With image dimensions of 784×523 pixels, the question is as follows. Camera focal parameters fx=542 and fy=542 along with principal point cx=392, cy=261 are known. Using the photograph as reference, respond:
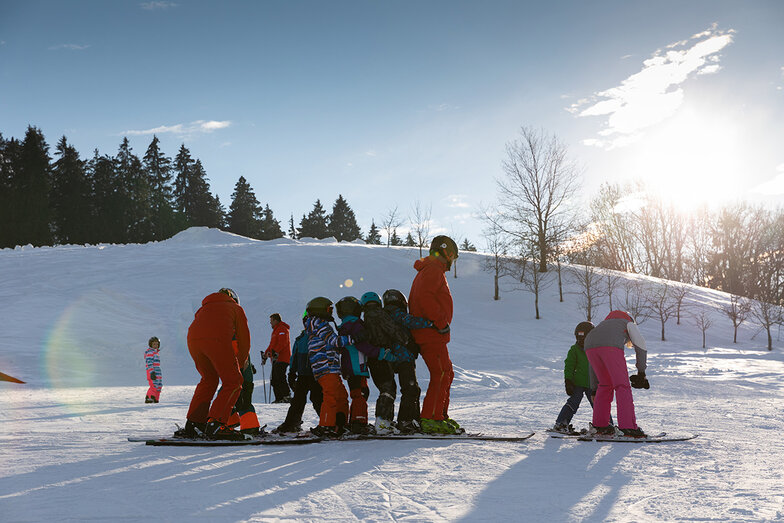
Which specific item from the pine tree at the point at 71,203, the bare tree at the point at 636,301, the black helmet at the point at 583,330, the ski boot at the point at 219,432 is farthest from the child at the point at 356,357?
the pine tree at the point at 71,203

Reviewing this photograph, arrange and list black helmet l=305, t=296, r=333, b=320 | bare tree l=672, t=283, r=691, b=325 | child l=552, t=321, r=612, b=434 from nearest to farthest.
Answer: black helmet l=305, t=296, r=333, b=320 → child l=552, t=321, r=612, b=434 → bare tree l=672, t=283, r=691, b=325

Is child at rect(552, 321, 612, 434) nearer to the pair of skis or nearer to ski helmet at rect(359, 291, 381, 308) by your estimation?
the pair of skis

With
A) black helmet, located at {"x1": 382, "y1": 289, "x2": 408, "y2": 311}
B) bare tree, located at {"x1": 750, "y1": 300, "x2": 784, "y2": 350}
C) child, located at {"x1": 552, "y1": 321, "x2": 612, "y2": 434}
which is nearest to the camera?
black helmet, located at {"x1": 382, "y1": 289, "x2": 408, "y2": 311}

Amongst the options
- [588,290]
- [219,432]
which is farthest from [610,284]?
[219,432]

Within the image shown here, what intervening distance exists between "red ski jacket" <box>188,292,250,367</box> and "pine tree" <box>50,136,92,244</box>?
195ft

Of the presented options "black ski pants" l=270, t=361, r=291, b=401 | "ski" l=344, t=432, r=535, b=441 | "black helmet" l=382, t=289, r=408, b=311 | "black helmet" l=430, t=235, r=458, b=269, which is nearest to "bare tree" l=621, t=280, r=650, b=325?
"black ski pants" l=270, t=361, r=291, b=401

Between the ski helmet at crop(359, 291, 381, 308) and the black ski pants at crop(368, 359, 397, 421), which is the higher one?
the ski helmet at crop(359, 291, 381, 308)

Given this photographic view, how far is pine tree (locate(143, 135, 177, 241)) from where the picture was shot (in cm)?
6425

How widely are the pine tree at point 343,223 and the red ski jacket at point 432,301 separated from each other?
76.9 metres

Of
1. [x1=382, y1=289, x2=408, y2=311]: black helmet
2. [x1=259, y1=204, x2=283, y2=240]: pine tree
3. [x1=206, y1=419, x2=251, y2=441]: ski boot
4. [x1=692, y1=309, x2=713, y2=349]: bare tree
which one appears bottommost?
[x1=692, y1=309, x2=713, y2=349]: bare tree

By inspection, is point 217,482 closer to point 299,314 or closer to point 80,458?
point 80,458

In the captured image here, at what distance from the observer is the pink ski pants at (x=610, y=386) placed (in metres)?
6.56

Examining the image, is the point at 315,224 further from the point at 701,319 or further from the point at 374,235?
the point at 701,319

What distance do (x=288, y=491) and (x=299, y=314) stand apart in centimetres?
1861
